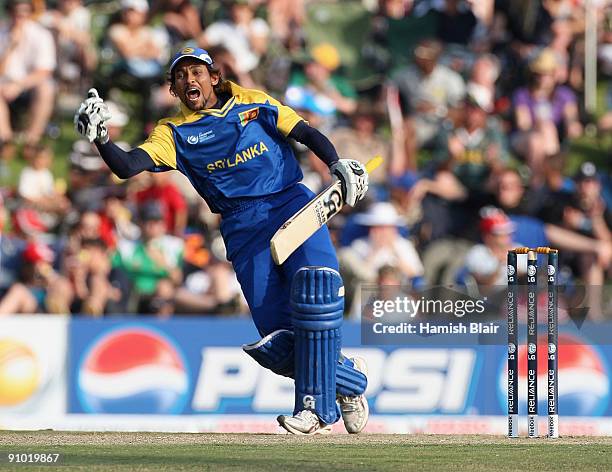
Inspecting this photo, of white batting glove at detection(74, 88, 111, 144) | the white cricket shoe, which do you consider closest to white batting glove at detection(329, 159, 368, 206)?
the white cricket shoe

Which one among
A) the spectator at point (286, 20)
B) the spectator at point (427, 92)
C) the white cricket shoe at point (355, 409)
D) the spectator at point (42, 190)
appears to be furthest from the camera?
the spectator at point (286, 20)

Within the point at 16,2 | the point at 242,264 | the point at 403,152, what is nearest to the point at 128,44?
the point at 16,2

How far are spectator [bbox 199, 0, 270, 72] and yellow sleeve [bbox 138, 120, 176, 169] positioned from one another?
585cm

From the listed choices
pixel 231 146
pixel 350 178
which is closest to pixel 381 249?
pixel 231 146

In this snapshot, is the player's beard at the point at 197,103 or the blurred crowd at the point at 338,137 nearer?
the player's beard at the point at 197,103

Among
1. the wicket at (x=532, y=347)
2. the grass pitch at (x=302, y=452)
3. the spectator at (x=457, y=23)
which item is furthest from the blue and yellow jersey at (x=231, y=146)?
the spectator at (x=457, y=23)

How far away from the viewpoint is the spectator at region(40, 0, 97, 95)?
43.2ft

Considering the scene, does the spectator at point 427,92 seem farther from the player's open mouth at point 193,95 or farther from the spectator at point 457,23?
the player's open mouth at point 193,95

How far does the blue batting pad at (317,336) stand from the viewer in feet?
22.6

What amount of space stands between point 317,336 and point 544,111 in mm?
6643

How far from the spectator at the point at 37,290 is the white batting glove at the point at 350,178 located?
475cm

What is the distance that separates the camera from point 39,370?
33.4ft

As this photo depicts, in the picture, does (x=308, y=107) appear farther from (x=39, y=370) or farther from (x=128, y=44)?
(x=39, y=370)

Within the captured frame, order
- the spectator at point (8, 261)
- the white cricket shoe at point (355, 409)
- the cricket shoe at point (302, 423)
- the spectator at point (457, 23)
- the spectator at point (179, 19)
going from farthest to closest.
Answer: the spectator at point (457, 23), the spectator at point (179, 19), the spectator at point (8, 261), the white cricket shoe at point (355, 409), the cricket shoe at point (302, 423)
